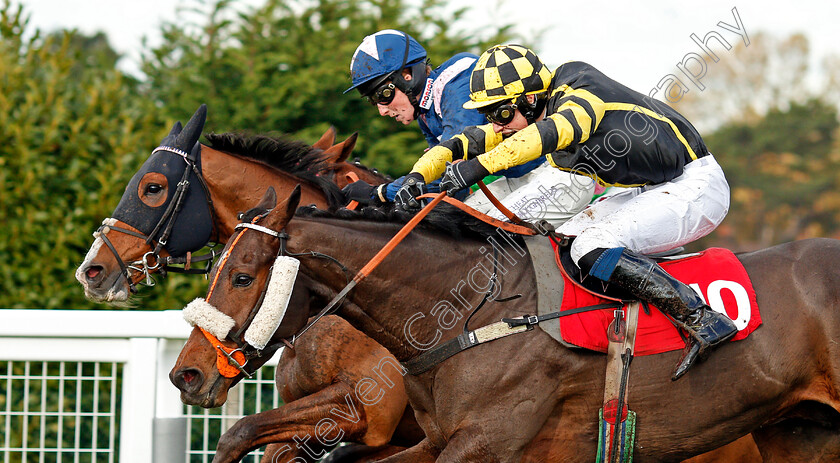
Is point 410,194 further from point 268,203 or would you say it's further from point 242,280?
point 242,280

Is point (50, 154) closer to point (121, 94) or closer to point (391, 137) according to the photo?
point (121, 94)

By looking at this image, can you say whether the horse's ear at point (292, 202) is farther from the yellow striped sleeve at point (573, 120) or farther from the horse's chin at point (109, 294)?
the horse's chin at point (109, 294)

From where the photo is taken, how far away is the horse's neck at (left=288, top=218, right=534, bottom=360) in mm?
3035

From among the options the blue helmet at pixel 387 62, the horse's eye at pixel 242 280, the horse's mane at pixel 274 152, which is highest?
the blue helmet at pixel 387 62

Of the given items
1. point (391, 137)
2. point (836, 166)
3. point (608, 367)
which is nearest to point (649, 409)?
point (608, 367)

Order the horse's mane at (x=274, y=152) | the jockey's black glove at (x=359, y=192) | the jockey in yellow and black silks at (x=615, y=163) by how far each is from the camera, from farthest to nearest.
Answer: the horse's mane at (x=274, y=152)
the jockey's black glove at (x=359, y=192)
the jockey in yellow and black silks at (x=615, y=163)

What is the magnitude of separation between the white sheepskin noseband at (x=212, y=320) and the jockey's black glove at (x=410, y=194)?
0.76 meters

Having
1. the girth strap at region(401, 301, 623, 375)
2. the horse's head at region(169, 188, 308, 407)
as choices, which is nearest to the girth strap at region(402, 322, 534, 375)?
the girth strap at region(401, 301, 623, 375)

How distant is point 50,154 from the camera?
570 cm

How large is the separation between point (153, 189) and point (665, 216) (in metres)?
2.36

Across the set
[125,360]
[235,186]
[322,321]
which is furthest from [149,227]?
[322,321]

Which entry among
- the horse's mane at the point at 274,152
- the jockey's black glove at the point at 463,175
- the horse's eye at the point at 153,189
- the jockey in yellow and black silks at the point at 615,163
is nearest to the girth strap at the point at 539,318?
the jockey in yellow and black silks at the point at 615,163

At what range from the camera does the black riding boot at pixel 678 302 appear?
9.61 ft

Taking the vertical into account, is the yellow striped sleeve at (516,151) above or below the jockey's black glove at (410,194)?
above
